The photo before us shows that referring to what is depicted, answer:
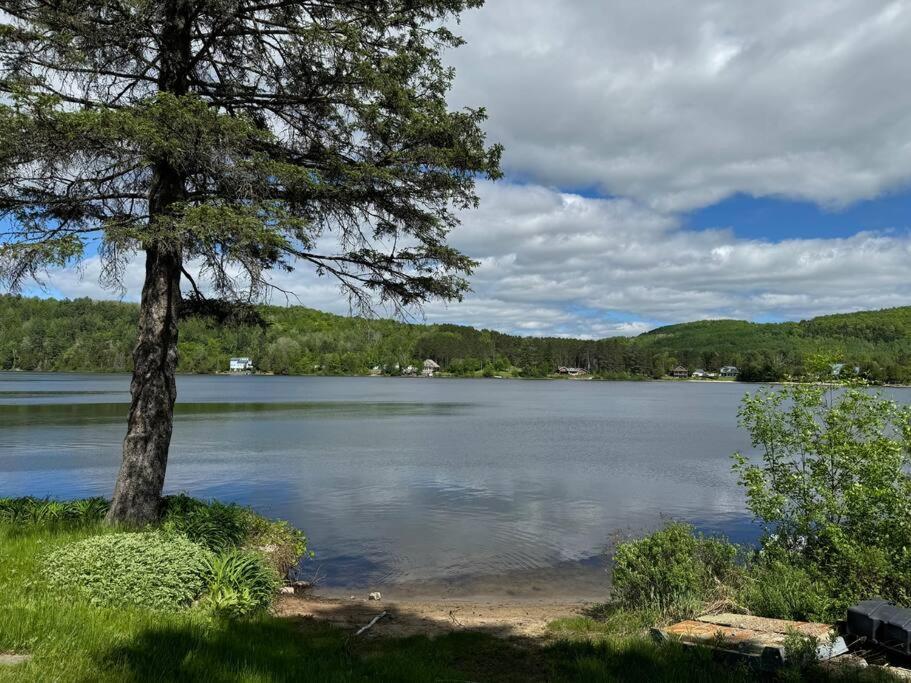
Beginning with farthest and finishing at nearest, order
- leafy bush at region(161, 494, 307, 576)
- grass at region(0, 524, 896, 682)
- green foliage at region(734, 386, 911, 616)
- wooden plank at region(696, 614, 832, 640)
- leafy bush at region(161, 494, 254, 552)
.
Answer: leafy bush at region(161, 494, 307, 576) < leafy bush at region(161, 494, 254, 552) < green foliage at region(734, 386, 911, 616) < wooden plank at region(696, 614, 832, 640) < grass at region(0, 524, 896, 682)

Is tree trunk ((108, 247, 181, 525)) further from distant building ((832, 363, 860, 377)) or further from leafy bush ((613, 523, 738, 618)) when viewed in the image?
distant building ((832, 363, 860, 377))

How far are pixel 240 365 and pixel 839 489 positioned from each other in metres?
198

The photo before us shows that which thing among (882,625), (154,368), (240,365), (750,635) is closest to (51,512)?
(154,368)

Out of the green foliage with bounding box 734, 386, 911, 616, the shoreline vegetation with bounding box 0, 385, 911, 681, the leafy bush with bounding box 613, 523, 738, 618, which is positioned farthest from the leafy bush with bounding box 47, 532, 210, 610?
the green foliage with bounding box 734, 386, 911, 616

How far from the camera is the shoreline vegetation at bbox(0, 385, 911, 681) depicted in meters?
5.16

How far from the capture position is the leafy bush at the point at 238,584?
6980mm

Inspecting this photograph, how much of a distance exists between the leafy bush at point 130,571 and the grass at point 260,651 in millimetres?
254

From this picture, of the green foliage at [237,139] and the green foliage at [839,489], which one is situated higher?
the green foliage at [237,139]

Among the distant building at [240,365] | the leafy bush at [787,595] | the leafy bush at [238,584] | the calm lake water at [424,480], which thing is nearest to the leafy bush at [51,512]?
the leafy bush at [238,584]

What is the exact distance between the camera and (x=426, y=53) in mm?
9414

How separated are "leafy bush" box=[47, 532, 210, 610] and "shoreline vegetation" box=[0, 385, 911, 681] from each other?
2 centimetres

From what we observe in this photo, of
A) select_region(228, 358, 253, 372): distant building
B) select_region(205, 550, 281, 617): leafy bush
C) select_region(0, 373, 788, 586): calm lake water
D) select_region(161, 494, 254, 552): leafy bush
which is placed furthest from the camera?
select_region(228, 358, 253, 372): distant building

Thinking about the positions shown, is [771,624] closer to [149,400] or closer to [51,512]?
[149,400]

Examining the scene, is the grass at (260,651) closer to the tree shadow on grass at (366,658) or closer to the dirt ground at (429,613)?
the tree shadow on grass at (366,658)
